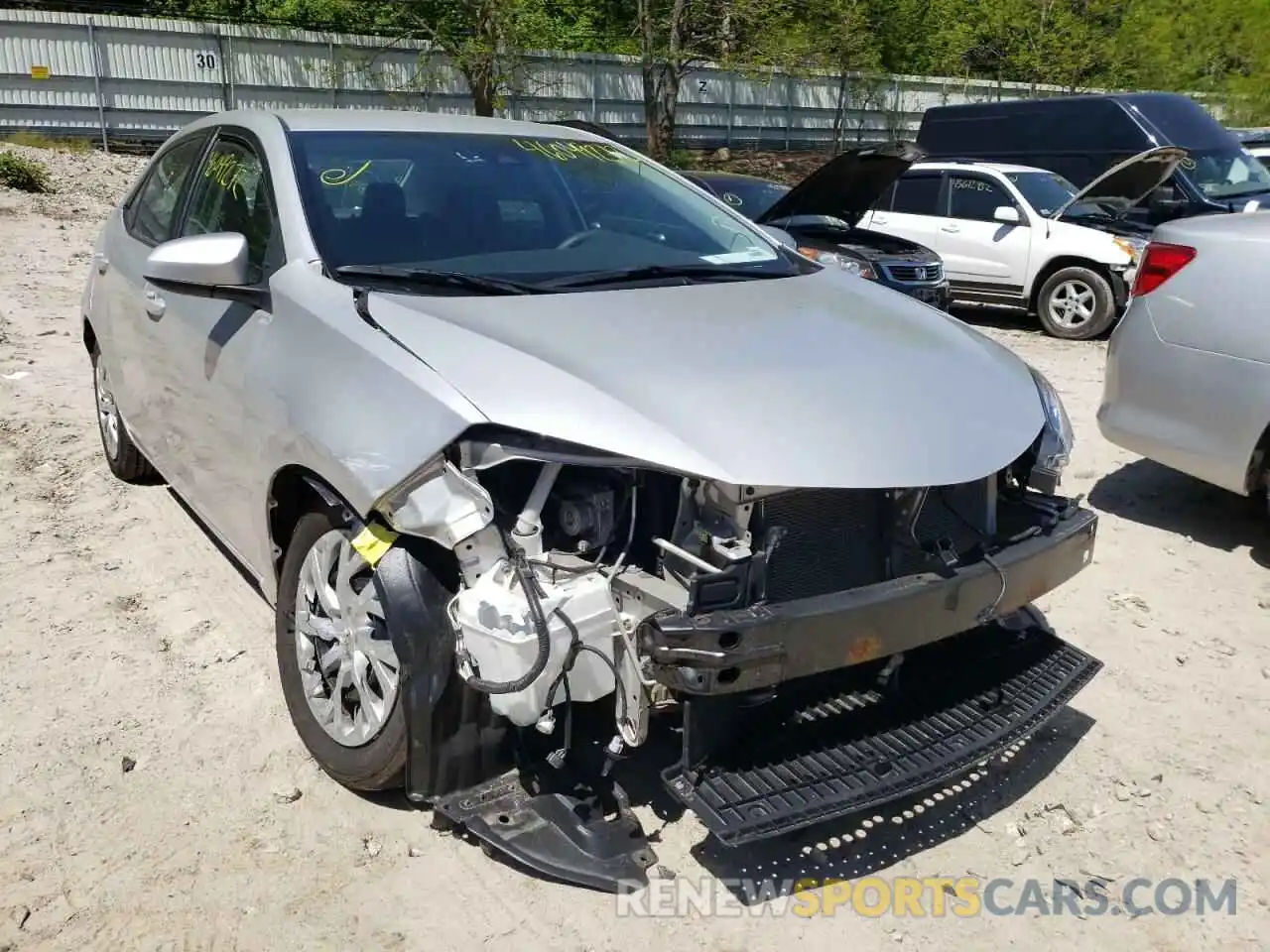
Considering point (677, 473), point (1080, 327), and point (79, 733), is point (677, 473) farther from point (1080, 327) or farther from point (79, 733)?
point (1080, 327)

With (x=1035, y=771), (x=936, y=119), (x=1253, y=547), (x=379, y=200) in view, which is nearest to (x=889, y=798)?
(x=1035, y=771)

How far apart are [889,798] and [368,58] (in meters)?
21.5

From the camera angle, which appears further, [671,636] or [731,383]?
[731,383]

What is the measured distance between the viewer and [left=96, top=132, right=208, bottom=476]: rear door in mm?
4102

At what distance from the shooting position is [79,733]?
3254 millimetres

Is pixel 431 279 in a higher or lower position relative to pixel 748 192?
higher

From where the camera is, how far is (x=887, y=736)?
2770 mm

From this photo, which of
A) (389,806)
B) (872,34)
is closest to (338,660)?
(389,806)

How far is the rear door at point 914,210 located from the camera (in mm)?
11391

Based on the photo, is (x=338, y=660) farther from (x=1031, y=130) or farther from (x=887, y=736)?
(x=1031, y=130)

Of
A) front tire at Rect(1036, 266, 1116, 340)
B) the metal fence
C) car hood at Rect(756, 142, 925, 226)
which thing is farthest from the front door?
the metal fence

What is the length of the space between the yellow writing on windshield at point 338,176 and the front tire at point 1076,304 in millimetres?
8623

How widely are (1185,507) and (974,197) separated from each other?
6.64 meters

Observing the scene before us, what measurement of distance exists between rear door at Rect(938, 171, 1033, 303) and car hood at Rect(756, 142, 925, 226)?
3.45 m
